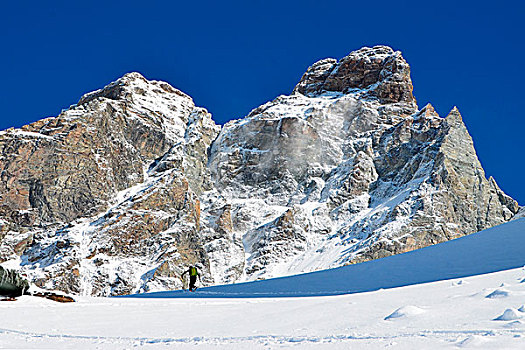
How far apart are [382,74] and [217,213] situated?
73415 mm

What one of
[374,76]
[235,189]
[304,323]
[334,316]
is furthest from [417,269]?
[374,76]

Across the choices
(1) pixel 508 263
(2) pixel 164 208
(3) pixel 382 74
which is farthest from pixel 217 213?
(1) pixel 508 263

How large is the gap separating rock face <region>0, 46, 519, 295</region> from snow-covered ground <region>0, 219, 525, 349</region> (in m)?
108

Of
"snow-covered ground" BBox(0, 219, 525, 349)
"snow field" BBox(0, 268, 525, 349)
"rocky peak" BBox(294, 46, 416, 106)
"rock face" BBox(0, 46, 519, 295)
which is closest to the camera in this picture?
"snow field" BBox(0, 268, 525, 349)

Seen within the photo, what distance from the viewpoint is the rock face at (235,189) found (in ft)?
427

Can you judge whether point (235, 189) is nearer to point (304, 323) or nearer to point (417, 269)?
point (417, 269)

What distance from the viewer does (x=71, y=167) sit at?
14625cm

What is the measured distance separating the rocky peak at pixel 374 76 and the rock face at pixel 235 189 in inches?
27.3

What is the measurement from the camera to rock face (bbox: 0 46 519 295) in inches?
5123

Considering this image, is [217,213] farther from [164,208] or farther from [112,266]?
[112,266]

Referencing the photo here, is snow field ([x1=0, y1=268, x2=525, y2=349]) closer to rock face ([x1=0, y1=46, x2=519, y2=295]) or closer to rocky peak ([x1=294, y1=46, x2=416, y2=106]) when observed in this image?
rock face ([x1=0, y1=46, x2=519, y2=295])

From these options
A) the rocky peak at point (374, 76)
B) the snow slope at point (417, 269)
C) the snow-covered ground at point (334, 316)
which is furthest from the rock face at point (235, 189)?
the snow-covered ground at point (334, 316)

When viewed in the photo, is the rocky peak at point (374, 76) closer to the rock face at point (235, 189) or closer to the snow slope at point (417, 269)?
the rock face at point (235, 189)

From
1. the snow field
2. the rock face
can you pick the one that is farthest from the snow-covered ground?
the rock face
